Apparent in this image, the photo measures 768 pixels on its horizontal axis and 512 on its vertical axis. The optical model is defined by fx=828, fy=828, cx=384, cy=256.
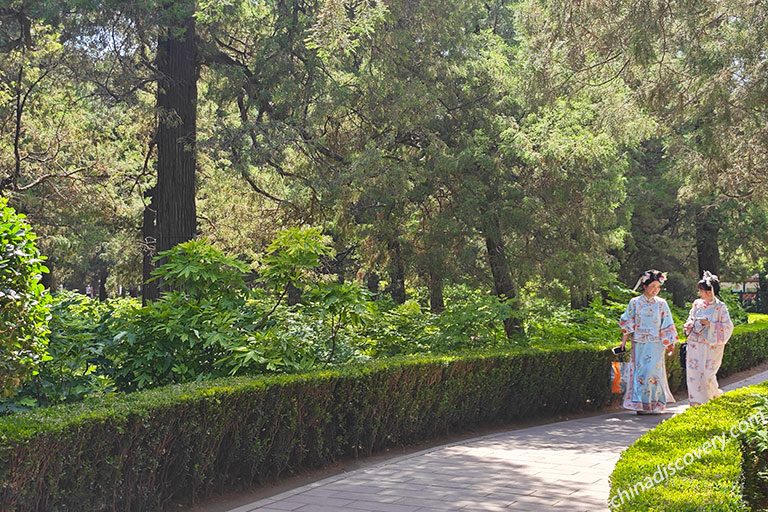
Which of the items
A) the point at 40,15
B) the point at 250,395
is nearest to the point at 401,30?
the point at 40,15

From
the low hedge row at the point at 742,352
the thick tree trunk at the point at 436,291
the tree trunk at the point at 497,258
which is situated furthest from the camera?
the thick tree trunk at the point at 436,291

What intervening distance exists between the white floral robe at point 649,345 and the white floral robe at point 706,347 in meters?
0.50

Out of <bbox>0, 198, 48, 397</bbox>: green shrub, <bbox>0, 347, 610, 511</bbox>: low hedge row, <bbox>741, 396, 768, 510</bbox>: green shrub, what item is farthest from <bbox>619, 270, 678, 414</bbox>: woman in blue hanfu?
<bbox>0, 198, 48, 397</bbox>: green shrub

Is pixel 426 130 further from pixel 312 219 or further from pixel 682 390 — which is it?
pixel 682 390

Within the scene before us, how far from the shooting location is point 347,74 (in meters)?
15.2

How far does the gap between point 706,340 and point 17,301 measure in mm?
7724

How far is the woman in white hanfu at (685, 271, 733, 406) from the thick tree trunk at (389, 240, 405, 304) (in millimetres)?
6832

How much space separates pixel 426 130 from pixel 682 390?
622 cm

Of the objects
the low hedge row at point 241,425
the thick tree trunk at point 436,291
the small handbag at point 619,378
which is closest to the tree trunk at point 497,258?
the thick tree trunk at point 436,291

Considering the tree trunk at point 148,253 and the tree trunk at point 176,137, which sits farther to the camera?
the tree trunk at point 148,253

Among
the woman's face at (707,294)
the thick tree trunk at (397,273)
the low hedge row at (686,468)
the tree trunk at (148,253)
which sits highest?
the tree trunk at (148,253)

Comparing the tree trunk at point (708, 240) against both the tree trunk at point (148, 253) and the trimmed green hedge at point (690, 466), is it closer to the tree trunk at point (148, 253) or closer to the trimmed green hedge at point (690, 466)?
the tree trunk at point (148, 253)

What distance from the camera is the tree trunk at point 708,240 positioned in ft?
89.5

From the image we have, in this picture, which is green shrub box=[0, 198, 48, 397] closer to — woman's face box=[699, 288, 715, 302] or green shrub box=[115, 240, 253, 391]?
green shrub box=[115, 240, 253, 391]
